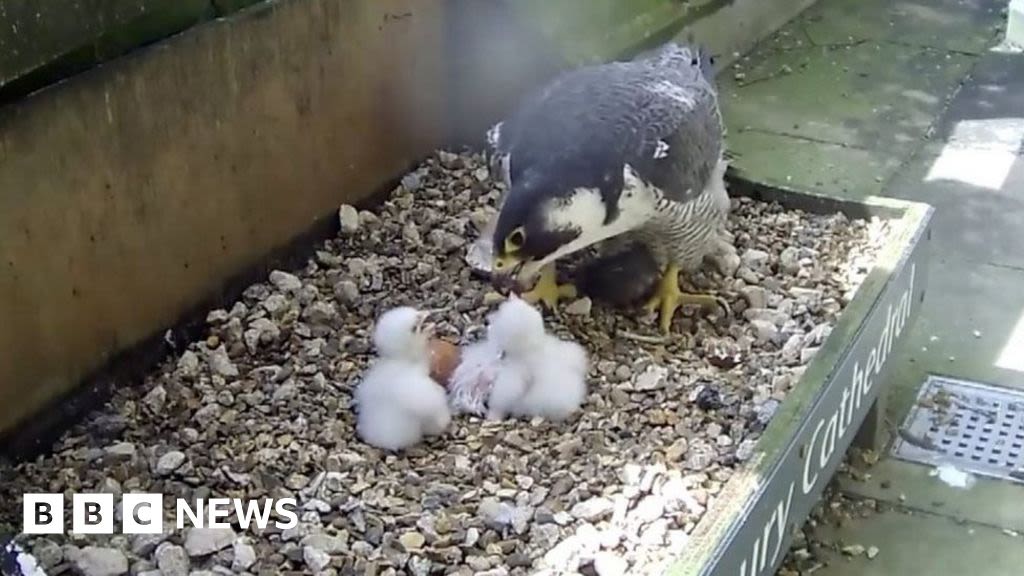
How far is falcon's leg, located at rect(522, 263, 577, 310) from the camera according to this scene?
7.70 feet

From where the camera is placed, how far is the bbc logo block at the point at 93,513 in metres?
1.79

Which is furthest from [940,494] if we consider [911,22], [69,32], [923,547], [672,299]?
[911,22]

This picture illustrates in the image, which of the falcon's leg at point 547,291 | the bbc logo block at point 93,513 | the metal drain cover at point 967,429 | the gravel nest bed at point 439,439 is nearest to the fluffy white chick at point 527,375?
the gravel nest bed at point 439,439

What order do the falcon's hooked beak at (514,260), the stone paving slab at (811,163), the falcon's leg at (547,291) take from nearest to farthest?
1. the falcon's hooked beak at (514,260)
2. the falcon's leg at (547,291)
3. the stone paving slab at (811,163)

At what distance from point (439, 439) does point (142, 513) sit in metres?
0.42

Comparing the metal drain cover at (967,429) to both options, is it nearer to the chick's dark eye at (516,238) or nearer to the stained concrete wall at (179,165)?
the chick's dark eye at (516,238)

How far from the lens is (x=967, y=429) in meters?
2.59

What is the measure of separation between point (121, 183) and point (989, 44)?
323 cm

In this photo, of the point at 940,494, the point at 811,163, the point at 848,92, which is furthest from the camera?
the point at 848,92

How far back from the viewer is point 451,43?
2.89 m

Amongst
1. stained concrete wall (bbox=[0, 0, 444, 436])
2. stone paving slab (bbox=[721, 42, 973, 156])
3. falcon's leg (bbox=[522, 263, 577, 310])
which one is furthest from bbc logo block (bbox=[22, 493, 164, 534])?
stone paving slab (bbox=[721, 42, 973, 156])

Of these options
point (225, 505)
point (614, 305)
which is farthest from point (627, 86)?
point (225, 505)

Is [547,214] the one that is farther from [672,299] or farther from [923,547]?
[923,547]

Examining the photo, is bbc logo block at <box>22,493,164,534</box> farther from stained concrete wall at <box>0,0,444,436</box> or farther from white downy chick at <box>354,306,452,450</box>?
white downy chick at <box>354,306,452,450</box>
